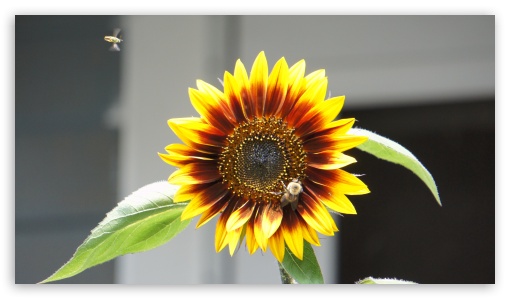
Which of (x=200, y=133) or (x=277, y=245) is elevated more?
(x=200, y=133)

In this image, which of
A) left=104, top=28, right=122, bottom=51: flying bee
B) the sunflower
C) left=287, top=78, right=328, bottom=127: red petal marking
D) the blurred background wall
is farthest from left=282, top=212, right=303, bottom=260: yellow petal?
left=104, top=28, right=122, bottom=51: flying bee

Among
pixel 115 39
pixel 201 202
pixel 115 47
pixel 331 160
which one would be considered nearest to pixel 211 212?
pixel 201 202

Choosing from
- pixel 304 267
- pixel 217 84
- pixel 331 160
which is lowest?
pixel 304 267

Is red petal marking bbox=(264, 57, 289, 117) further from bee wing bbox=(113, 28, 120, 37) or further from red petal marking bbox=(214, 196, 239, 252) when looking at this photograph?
bee wing bbox=(113, 28, 120, 37)

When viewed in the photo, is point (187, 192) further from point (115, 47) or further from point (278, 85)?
point (115, 47)

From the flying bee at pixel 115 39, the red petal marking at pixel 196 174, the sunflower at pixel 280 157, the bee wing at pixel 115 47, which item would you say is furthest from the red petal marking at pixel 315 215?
the bee wing at pixel 115 47

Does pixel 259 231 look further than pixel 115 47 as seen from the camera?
No

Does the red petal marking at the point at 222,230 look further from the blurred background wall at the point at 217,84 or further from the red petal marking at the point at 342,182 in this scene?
the blurred background wall at the point at 217,84

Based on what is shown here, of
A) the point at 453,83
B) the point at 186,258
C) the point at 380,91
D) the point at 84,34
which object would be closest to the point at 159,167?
the point at 186,258
